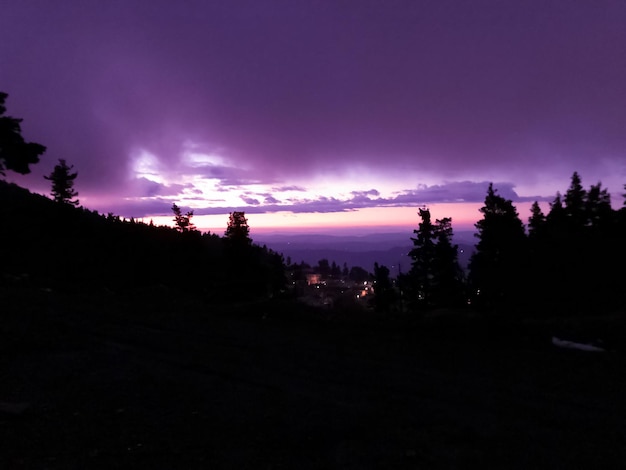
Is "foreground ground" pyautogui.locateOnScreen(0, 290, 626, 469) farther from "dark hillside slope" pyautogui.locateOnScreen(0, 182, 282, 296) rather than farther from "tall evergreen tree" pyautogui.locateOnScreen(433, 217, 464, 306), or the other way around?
"tall evergreen tree" pyautogui.locateOnScreen(433, 217, 464, 306)

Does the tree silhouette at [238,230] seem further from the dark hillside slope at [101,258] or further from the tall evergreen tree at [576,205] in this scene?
the tall evergreen tree at [576,205]

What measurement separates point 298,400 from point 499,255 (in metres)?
32.9

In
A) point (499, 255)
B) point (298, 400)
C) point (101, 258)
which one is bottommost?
point (298, 400)

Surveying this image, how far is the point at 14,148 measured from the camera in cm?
1647

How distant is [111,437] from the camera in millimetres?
6277

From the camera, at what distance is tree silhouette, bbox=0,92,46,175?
53.6 feet

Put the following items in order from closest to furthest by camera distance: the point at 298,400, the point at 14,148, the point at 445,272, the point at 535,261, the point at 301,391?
1. the point at 298,400
2. the point at 301,391
3. the point at 14,148
4. the point at 535,261
5. the point at 445,272

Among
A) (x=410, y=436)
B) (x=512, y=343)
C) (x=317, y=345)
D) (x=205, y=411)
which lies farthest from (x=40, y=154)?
(x=512, y=343)

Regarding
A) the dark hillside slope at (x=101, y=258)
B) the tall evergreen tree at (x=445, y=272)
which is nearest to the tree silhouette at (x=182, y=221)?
the dark hillside slope at (x=101, y=258)

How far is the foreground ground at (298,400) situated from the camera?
599 centimetres

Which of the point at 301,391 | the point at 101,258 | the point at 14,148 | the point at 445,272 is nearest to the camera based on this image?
the point at 301,391

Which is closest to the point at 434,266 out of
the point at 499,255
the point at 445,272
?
the point at 445,272

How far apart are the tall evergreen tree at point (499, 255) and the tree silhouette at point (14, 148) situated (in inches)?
975

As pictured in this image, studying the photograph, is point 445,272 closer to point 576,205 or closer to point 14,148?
point 576,205
